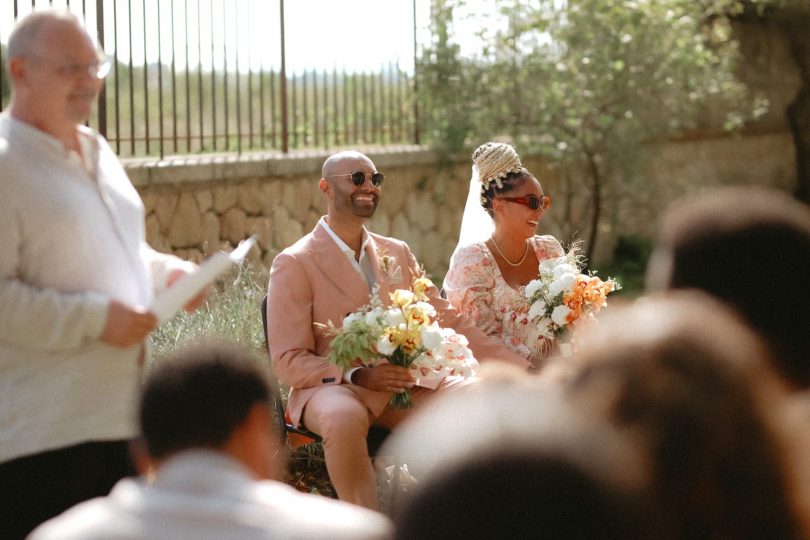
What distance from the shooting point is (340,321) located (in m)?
4.74

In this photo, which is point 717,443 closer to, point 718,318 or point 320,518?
point 718,318

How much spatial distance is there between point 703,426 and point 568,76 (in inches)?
392

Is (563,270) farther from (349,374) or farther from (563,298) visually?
(349,374)

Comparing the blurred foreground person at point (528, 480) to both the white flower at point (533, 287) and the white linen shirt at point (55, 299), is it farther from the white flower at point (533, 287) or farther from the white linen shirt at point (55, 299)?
the white flower at point (533, 287)

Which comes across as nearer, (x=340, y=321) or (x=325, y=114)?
(x=340, y=321)

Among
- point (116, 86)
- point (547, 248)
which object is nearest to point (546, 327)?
point (547, 248)

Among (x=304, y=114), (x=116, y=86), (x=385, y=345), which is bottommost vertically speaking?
(x=385, y=345)

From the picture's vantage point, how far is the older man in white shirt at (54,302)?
2852 mm

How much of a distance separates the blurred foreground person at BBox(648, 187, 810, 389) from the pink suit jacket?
2828 mm

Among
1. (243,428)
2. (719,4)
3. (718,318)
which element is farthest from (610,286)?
(719,4)

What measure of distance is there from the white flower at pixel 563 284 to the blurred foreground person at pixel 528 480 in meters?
3.80

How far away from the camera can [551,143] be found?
11.2m

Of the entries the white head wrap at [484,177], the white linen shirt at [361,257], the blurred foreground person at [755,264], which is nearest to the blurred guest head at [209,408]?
the blurred foreground person at [755,264]

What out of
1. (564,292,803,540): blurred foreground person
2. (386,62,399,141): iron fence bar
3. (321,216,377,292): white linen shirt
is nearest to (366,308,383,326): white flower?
(321,216,377,292): white linen shirt
